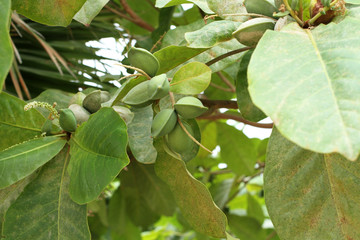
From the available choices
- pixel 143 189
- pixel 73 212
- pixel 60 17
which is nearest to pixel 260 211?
pixel 143 189

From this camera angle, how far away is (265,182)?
0.75 m

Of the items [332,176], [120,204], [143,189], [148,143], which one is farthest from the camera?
[120,204]

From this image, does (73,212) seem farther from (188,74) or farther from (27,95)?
(27,95)

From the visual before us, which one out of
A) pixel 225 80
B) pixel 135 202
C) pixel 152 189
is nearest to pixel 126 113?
pixel 225 80

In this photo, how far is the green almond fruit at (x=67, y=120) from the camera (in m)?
0.77

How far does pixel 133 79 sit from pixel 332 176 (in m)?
0.37

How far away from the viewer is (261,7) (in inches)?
29.4

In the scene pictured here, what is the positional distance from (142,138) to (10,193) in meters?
0.29

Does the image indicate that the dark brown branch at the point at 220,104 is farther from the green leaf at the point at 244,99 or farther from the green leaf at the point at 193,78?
the green leaf at the point at 193,78

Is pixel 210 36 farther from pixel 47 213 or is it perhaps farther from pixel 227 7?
pixel 47 213

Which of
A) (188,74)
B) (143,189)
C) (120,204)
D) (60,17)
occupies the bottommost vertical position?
(120,204)

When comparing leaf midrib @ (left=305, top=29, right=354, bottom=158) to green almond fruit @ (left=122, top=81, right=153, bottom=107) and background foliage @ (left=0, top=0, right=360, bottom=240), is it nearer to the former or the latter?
background foliage @ (left=0, top=0, right=360, bottom=240)

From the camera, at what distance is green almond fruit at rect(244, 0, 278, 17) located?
744mm

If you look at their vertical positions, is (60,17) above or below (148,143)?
above
